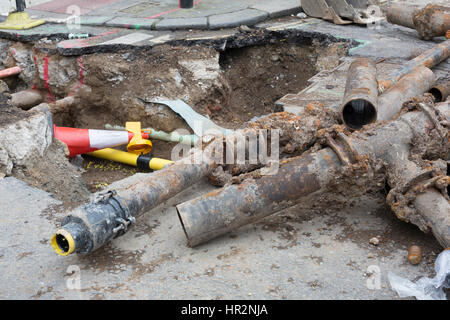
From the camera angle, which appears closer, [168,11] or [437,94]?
[437,94]

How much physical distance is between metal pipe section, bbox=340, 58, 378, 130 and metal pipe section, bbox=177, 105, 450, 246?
29 cm

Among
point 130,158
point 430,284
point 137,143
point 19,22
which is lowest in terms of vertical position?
point 130,158

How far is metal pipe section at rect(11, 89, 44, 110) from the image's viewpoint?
547cm

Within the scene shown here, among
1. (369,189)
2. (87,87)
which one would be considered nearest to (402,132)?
(369,189)

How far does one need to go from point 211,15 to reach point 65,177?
330 centimetres

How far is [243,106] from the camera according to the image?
5.90 m

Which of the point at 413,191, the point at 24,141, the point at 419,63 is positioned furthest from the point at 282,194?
the point at 419,63

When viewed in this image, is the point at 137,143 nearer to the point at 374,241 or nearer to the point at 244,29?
the point at 244,29

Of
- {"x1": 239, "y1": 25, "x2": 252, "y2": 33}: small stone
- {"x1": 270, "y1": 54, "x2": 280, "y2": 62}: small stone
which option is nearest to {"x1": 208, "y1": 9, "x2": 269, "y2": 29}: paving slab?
{"x1": 239, "y1": 25, "x2": 252, "y2": 33}: small stone

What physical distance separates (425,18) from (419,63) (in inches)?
50.9

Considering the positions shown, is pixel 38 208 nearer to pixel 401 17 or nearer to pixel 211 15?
pixel 211 15

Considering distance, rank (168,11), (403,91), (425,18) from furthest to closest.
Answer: (168,11) → (425,18) → (403,91)

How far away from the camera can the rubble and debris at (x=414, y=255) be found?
8.05 feet

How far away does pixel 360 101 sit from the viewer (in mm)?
3256
